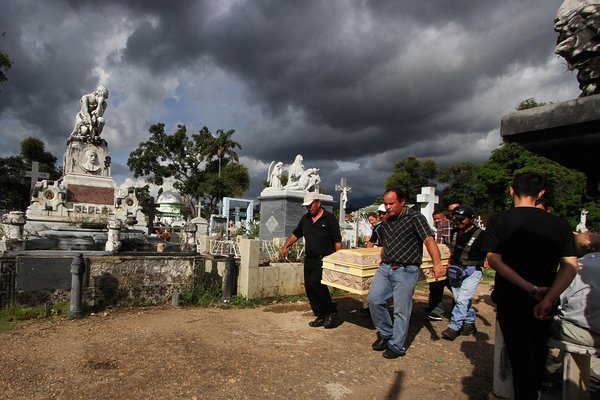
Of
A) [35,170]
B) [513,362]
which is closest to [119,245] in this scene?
[513,362]

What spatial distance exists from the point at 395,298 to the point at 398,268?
1.02 feet

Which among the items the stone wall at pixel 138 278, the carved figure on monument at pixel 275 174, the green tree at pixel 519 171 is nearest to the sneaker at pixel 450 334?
the stone wall at pixel 138 278

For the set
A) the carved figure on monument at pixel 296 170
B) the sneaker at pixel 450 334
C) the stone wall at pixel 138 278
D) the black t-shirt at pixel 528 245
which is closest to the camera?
the black t-shirt at pixel 528 245

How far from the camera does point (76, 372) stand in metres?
3.37

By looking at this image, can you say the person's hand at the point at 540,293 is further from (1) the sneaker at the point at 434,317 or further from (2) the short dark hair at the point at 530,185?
(1) the sneaker at the point at 434,317

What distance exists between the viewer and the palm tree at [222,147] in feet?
127

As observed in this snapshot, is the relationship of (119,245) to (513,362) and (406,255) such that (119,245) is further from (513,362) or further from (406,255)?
(513,362)

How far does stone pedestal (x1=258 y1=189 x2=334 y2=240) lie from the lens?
11828mm

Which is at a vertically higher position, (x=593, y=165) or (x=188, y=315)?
(x=593, y=165)

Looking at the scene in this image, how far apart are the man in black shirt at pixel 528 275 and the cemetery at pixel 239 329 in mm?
360

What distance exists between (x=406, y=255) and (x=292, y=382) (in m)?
1.69

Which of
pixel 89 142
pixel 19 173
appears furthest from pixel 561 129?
pixel 19 173

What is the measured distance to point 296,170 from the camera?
13.7 m

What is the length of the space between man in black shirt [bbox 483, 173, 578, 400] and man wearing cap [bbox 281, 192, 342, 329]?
108 inches
